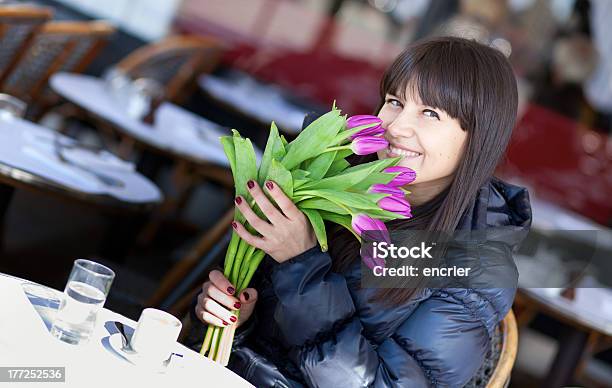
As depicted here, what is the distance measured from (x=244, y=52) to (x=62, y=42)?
1.99m

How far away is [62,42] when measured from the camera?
4.55 meters

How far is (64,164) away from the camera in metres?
2.94

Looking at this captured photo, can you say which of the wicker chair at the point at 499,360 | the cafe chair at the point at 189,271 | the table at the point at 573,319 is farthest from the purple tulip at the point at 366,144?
the table at the point at 573,319

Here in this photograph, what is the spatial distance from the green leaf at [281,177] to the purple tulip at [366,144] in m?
0.12

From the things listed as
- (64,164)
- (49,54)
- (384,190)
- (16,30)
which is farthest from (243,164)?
(49,54)

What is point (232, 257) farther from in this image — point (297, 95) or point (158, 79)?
point (297, 95)

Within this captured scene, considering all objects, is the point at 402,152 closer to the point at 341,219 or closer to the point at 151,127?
the point at 341,219

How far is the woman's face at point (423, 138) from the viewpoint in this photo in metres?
1.89

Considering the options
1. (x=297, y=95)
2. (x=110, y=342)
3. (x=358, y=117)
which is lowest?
(x=297, y=95)

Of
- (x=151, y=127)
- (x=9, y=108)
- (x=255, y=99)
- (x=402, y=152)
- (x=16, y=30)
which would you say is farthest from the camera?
(x=255, y=99)

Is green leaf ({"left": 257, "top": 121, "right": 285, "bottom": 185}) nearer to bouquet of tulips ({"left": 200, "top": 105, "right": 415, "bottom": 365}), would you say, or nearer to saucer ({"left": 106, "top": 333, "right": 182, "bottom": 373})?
bouquet of tulips ({"left": 200, "top": 105, "right": 415, "bottom": 365})

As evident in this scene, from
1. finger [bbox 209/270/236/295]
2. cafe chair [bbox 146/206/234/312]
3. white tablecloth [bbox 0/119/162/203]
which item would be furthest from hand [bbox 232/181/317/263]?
white tablecloth [bbox 0/119/162/203]

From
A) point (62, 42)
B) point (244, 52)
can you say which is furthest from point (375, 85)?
point (62, 42)

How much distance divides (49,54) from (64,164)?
1811mm
